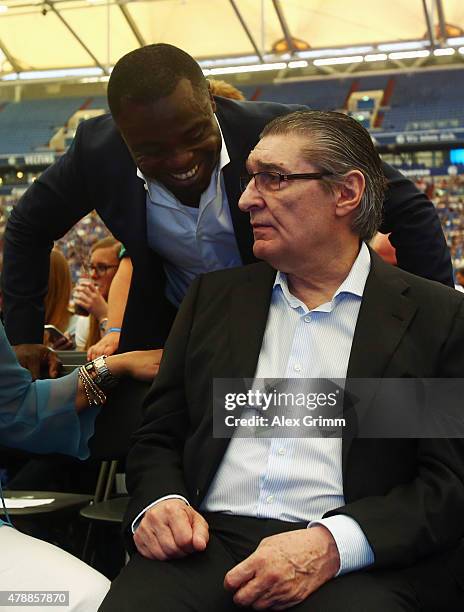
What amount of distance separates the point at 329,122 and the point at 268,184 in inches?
6.5

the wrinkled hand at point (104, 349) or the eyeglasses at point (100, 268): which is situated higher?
the eyeglasses at point (100, 268)

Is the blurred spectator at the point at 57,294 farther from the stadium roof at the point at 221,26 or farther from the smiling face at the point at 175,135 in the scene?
the stadium roof at the point at 221,26

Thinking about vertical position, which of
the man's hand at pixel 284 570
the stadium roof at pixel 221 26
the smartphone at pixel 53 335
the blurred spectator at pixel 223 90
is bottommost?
the man's hand at pixel 284 570

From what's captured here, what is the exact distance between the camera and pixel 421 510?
4.13ft

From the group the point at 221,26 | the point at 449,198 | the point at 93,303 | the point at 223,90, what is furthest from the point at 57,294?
the point at 221,26

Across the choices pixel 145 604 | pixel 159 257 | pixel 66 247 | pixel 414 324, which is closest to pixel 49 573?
pixel 145 604

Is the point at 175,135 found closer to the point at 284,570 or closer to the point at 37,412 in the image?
the point at 37,412

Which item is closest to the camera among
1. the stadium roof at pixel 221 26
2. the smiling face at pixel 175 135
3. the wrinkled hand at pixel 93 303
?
the smiling face at pixel 175 135

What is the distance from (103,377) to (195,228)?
0.39 m

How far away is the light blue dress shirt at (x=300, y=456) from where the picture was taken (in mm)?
1322

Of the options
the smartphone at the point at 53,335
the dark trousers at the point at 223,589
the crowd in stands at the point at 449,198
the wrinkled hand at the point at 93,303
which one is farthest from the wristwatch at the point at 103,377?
the crowd in stands at the point at 449,198

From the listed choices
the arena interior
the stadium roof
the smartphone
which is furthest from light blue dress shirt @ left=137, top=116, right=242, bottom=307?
the stadium roof

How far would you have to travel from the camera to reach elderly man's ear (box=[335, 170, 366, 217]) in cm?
152

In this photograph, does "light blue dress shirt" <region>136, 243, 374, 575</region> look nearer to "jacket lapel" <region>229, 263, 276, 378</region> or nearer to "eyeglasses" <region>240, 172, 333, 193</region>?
"jacket lapel" <region>229, 263, 276, 378</region>
